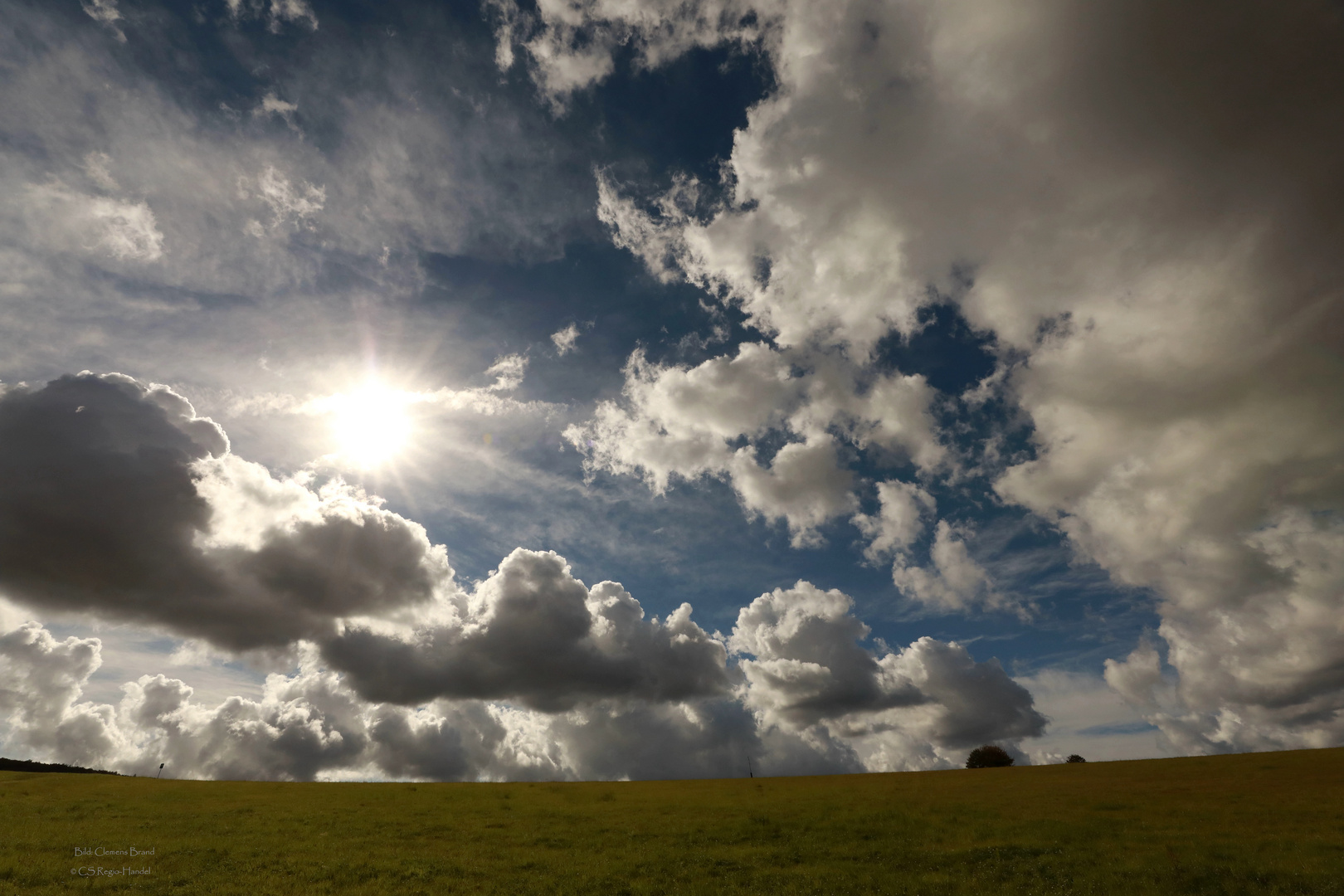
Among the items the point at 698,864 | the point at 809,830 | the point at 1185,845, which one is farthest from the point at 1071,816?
the point at 698,864

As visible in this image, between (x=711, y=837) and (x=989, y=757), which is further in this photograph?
(x=989, y=757)

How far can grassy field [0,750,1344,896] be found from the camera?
3244cm

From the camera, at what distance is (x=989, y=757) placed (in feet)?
443

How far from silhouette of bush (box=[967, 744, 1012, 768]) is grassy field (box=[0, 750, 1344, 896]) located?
7632 cm

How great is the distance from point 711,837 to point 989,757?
406 ft

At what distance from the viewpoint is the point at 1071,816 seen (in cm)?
4519

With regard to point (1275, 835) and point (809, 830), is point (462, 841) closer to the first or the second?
Answer: point (809, 830)

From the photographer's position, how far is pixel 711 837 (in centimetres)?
4347

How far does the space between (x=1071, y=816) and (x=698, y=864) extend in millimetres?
30814

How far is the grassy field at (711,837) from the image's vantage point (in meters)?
32.4

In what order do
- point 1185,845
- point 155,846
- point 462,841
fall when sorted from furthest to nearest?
1. point 462,841
2. point 155,846
3. point 1185,845

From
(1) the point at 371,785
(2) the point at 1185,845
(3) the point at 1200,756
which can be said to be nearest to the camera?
(2) the point at 1185,845

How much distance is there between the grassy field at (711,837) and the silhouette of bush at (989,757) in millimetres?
76318

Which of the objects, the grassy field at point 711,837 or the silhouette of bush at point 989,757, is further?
the silhouette of bush at point 989,757
